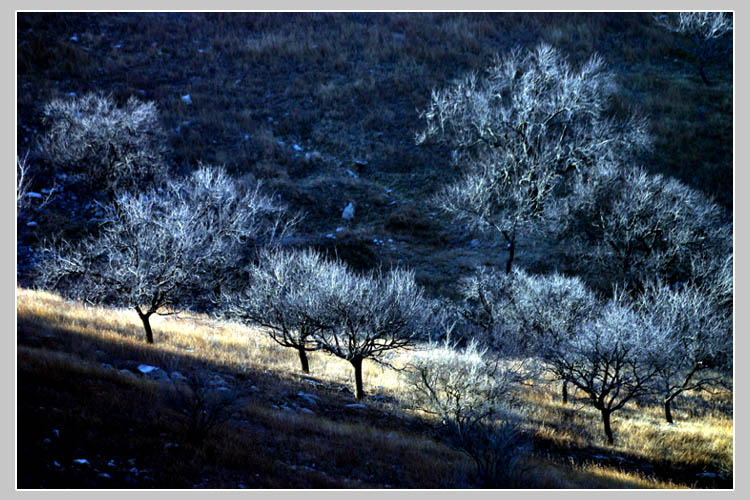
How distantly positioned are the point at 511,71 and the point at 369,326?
18738mm

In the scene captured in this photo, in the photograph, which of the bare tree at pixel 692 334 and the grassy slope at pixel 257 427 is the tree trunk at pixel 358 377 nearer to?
the grassy slope at pixel 257 427

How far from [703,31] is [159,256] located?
140 ft

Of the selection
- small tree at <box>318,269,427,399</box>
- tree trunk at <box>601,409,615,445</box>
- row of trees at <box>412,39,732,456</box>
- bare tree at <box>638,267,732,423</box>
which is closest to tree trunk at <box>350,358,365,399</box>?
small tree at <box>318,269,427,399</box>

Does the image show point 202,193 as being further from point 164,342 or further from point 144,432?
point 144,432

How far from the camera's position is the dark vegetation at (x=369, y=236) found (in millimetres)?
12578

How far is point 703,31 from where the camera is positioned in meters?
45.5

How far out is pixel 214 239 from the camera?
81.6 feet

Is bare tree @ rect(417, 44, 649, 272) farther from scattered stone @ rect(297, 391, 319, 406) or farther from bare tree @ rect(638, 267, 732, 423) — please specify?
scattered stone @ rect(297, 391, 319, 406)

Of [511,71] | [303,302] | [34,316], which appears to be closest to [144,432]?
[303,302]

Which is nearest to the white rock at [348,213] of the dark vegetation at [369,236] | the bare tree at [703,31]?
the dark vegetation at [369,236]

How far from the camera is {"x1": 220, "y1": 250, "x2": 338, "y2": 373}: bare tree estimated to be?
18.5 m

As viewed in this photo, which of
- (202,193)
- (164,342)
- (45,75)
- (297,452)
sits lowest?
(297,452)

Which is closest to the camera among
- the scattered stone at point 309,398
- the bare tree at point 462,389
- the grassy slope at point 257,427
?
the grassy slope at point 257,427

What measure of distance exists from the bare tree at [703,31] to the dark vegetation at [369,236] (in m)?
0.74
